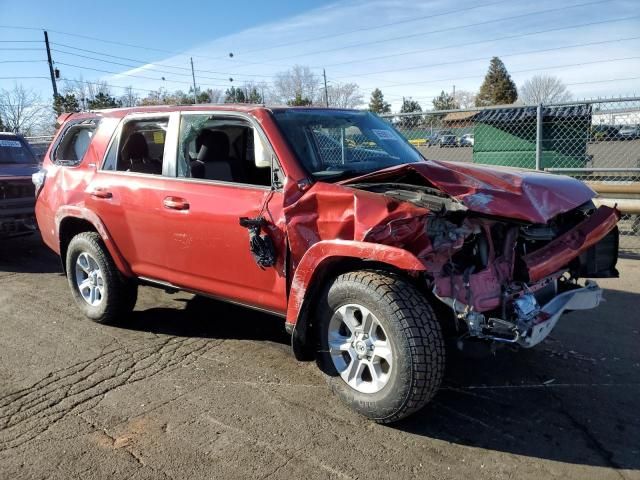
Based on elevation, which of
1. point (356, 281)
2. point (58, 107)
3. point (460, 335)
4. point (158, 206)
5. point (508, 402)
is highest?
point (58, 107)

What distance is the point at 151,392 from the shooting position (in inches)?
148

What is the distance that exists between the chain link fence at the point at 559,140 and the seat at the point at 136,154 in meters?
4.73

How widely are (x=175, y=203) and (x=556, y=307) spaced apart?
9.12 feet

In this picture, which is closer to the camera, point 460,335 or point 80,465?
point 80,465

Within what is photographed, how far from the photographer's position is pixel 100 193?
4820 millimetres

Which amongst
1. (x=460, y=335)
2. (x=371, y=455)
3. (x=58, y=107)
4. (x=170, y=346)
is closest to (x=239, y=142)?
(x=170, y=346)

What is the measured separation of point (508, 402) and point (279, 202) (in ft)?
6.45

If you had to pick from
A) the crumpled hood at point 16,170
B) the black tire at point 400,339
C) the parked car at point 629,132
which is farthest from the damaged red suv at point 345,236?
the parked car at point 629,132

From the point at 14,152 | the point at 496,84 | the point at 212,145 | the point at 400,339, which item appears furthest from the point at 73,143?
the point at 496,84

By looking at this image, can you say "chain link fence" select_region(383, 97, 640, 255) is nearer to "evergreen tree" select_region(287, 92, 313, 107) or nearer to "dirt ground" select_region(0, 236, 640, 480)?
"evergreen tree" select_region(287, 92, 313, 107)

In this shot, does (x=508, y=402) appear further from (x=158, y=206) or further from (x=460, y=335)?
(x=158, y=206)

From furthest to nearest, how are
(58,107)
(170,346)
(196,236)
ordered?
(58,107) < (170,346) < (196,236)

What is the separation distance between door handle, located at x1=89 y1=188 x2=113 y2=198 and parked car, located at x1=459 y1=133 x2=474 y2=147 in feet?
22.3

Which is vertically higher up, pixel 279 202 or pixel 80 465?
pixel 279 202
